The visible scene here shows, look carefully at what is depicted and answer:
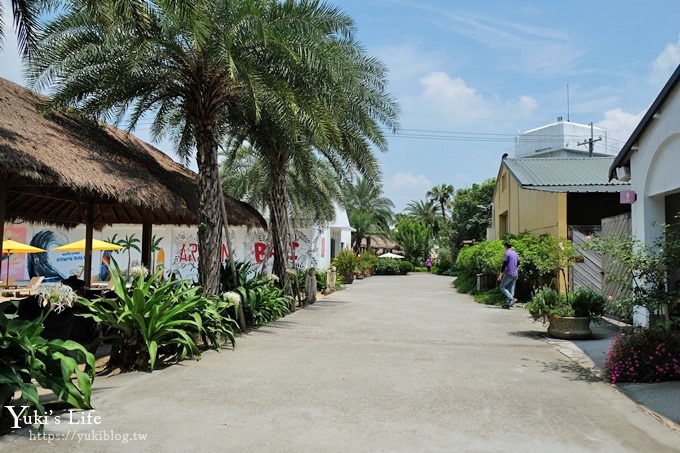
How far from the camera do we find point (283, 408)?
18.2 feet

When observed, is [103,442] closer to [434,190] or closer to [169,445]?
[169,445]

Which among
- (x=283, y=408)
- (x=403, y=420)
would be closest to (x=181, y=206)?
(x=283, y=408)

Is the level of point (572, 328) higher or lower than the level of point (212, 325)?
lower

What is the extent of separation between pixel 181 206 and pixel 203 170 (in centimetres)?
88

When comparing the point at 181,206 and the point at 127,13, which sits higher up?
the point at 127,13

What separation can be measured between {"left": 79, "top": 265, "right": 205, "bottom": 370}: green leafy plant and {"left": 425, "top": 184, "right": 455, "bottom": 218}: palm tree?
208ft

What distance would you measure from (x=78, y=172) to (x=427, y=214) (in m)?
61.1

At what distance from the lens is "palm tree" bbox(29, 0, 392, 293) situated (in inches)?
377

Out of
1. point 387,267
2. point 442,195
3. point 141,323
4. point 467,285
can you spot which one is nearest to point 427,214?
point 442,195

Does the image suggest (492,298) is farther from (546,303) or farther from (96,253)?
(96,253)

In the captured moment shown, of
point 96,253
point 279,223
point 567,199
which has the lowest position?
Answer: point 96,253

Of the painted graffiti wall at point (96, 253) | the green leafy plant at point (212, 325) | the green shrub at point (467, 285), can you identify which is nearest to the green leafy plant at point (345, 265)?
the painted graffiti wall at point (96, 253)

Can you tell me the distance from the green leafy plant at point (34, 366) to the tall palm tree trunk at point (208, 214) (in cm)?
527

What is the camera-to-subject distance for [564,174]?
67.1 ft
